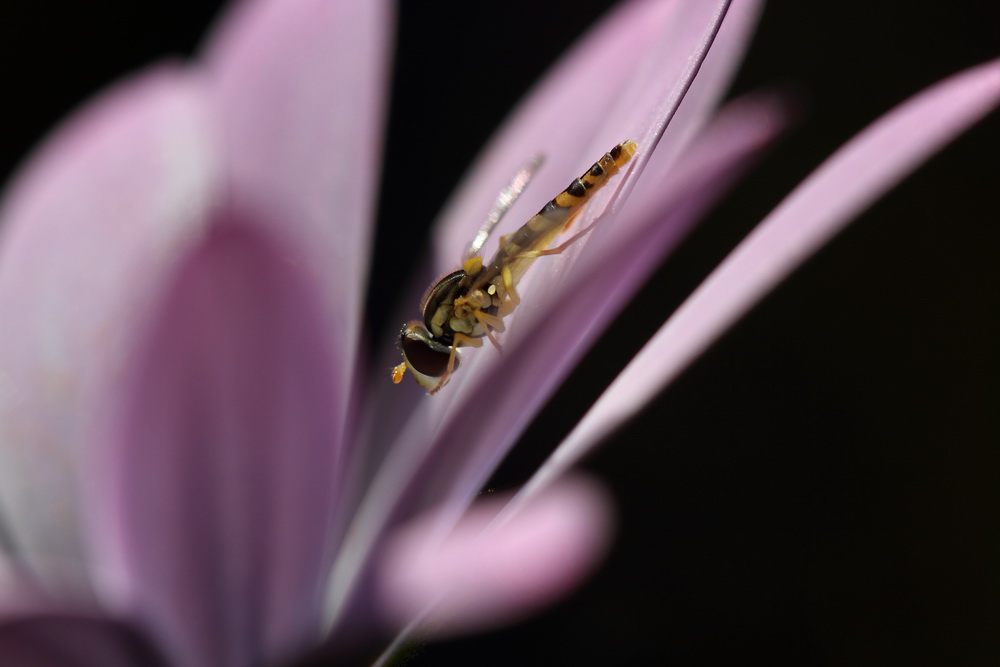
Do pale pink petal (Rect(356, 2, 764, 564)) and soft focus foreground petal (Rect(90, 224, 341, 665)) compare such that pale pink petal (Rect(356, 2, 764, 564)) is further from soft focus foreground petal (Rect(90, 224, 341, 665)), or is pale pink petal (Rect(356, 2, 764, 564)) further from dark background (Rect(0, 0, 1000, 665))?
dark background (Rect(0, 0, 1000, 665))

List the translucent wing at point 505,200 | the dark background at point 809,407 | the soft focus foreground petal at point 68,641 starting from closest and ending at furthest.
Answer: the soft focus foreground petal at point 68,641 < the translucent wing at point 505,200 < the dark background at point 809,407

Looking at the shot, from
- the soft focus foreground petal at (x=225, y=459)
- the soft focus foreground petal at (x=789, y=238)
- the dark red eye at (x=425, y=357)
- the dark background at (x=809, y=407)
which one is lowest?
the dark background at (x=809, y=407)

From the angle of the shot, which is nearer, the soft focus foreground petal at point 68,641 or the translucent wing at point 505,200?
the soft focus foreground petal at point 68,641

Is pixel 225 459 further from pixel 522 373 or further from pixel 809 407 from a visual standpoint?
pixel 809 407

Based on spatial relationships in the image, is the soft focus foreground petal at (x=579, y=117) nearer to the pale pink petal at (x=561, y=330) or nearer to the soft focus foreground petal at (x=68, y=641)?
the pale pink petal at (x=561, y=330)

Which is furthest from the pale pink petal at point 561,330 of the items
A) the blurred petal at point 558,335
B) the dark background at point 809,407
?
the dark background at point 809,407

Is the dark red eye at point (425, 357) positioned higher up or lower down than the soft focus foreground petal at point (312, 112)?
lower down
